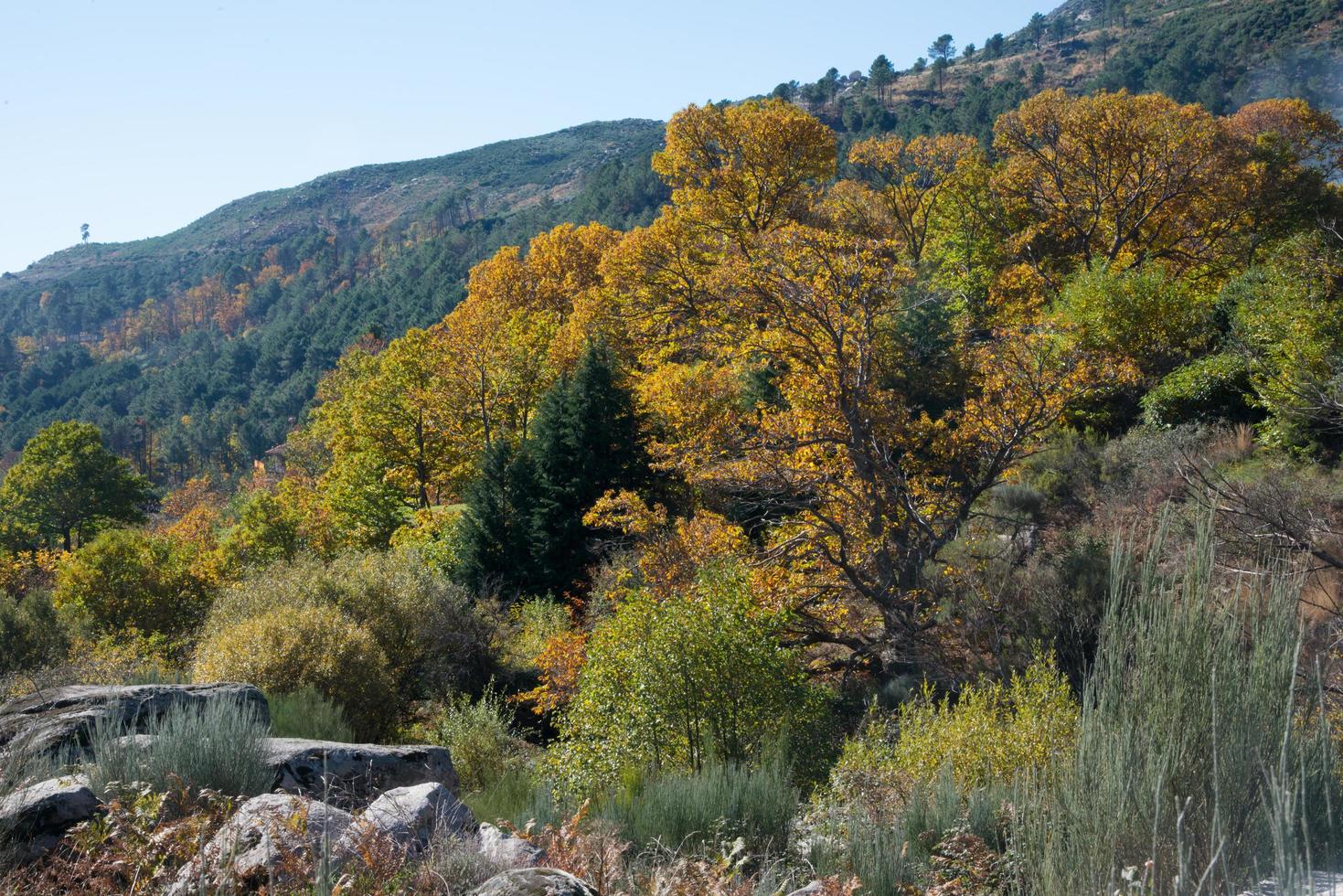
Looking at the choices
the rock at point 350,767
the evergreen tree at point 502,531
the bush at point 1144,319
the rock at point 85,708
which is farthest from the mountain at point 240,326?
the rock at point 350,767

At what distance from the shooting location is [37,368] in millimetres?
131125

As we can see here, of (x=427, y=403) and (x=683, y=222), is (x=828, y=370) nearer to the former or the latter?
(x=683, y=222)

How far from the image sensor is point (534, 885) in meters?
4.37

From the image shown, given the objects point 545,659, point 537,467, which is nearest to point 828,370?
point 545,659

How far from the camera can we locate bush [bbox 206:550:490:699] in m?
16.1

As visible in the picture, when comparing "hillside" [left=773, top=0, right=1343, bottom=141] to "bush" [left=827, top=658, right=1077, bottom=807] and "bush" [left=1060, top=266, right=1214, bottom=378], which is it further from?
"bush" [left=827, top=658, right=1077, bottom=807]

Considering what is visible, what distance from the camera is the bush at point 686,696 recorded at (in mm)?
9750

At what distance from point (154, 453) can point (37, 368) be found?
148ft

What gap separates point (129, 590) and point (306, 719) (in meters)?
16.4

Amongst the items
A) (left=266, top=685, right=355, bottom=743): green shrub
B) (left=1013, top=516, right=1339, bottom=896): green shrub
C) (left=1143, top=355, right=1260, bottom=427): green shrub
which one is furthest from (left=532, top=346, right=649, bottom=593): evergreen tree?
(left=1013, top=516, right=1339, bottom=896): green shrub

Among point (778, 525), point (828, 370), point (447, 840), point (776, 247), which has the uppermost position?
point (776, 247)

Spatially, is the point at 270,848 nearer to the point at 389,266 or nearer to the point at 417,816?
the point at 417,816

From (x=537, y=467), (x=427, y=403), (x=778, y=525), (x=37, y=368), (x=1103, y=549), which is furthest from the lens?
(x=37, y=368)

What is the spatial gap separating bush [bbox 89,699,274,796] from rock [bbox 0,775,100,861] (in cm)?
17
